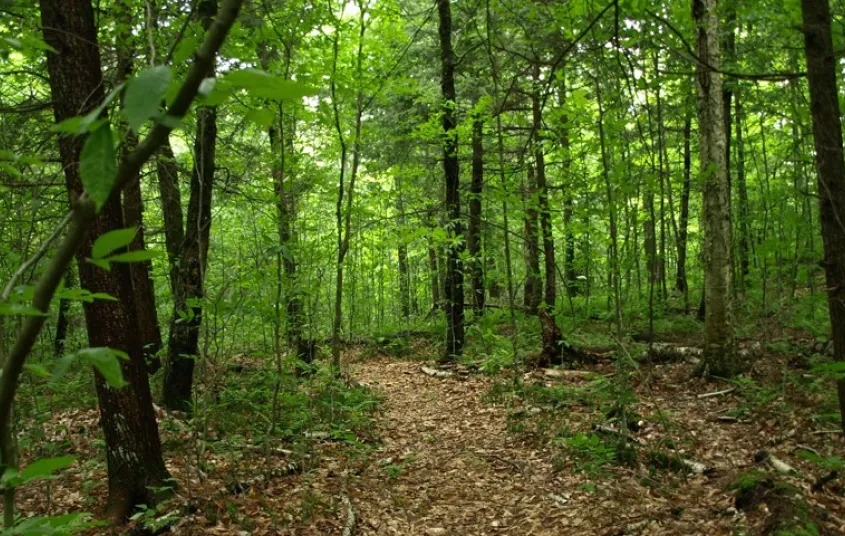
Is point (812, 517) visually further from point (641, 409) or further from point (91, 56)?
point (91, 56)

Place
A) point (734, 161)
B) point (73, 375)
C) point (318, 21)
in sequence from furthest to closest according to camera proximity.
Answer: point (734, 161), point (73, 375), point (318, 21)

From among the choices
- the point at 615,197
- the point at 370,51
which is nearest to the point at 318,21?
the point at 370,51

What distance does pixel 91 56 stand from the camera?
4211mm

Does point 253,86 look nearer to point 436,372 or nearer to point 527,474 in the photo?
point 527,474

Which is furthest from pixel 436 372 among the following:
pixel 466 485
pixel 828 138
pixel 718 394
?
pixel 828 138

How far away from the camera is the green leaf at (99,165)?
2.20 ft

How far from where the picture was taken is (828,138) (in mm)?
2518

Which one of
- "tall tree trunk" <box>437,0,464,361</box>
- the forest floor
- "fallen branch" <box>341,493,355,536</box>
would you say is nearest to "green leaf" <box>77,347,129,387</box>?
the forest floor

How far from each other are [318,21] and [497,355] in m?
6.28

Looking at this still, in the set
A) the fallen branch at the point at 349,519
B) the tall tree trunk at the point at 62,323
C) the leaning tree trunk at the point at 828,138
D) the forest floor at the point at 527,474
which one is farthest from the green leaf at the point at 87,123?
the tall tree trunk at the point at 62,323

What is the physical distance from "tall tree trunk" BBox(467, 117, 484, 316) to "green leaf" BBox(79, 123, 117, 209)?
9525 millimetres

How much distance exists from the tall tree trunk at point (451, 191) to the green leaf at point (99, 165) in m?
9.67

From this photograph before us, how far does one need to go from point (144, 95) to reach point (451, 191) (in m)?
10.9

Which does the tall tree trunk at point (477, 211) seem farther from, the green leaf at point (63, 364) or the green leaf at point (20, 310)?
the green leaf at point (63, 364)
